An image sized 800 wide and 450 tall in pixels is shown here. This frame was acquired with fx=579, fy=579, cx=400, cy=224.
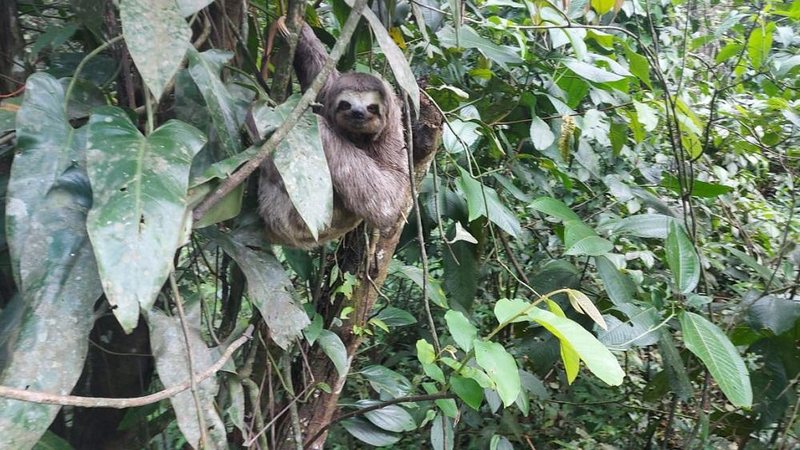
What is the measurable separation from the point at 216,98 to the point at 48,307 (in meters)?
0.70

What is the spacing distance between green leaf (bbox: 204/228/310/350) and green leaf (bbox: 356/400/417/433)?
3.18 feet

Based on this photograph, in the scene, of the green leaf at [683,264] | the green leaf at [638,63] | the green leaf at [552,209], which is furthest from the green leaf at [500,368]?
the green leaf at [638,63]

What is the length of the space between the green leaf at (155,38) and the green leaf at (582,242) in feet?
5.31

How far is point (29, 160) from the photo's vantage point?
1.37 meters

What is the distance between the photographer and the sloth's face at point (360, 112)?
2.75 m

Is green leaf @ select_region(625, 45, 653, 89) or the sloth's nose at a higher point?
green leaf @ select_region(625, 45, 653, 89)

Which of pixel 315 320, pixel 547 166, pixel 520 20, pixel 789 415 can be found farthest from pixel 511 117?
pixel 789 415

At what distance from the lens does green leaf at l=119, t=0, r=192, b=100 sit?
123 cm

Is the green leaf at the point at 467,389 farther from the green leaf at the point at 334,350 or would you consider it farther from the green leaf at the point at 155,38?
the green leaf at the point at 155,38

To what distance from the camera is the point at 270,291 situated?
1.86 metres

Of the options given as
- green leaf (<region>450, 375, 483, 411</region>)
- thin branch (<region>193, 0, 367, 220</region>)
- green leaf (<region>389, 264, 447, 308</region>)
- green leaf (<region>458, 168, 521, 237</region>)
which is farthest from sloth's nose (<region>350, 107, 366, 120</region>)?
green leaf (<region>450, 375, 483, 411</region>)

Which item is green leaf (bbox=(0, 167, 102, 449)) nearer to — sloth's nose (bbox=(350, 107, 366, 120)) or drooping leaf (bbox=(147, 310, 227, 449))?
drooping leaf (bbox=(147, 310, 227, 449))

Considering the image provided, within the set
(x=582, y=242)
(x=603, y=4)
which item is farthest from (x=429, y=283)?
(x=603, y=4)

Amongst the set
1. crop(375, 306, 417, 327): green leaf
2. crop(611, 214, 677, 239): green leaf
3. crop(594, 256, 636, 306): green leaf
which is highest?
crop(611, 214, 677, 239): green leaf
